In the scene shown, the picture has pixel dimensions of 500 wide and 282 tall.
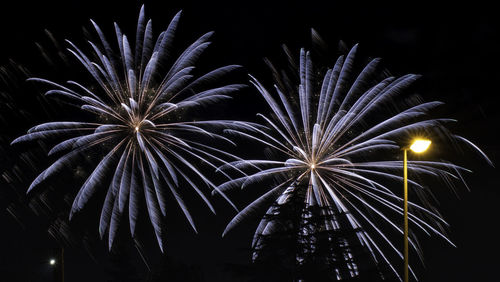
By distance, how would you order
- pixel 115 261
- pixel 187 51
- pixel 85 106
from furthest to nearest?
pixel 115 261, pixel 187 51, pixel 85 106

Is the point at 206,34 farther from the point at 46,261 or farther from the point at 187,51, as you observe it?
the point at 46,261

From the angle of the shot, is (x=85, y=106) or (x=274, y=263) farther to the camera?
(x=85, y=106)

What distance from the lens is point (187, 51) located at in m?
26.8

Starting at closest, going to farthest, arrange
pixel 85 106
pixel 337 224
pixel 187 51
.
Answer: pixel 337 224 → pixel 85 106 → pixel 187 51

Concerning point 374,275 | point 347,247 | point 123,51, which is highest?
point 123,51

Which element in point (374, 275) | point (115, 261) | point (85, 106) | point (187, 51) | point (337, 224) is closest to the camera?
point (374, 275)

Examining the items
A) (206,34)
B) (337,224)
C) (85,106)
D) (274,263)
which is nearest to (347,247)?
(337,224)

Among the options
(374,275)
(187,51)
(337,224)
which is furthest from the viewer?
(187,51)

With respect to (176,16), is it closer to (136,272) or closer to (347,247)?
(347,247)

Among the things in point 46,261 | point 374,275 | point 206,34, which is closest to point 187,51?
point 206,34

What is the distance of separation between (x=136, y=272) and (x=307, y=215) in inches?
2042

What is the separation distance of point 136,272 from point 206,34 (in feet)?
167

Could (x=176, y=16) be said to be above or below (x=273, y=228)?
above

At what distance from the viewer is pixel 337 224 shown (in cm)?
2228
